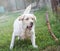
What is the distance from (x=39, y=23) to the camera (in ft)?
6.73

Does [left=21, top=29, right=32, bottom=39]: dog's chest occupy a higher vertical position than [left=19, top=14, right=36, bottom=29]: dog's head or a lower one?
lower

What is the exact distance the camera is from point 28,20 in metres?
1.94

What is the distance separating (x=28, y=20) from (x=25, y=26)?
64 millimetres

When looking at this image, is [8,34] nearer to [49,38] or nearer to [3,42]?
[3,42]

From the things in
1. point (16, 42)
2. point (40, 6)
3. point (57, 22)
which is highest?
point (40, 6)

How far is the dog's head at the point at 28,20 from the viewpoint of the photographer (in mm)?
1932

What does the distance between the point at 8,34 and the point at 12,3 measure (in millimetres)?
260

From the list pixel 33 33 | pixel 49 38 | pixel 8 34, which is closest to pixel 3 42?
pixel 8 34

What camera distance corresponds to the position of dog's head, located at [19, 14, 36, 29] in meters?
1.93

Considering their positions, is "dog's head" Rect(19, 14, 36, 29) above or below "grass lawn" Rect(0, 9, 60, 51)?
above

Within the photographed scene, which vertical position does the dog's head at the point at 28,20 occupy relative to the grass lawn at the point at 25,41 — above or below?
above

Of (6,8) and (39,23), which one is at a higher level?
(6,8)

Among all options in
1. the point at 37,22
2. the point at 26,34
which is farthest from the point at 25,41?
the point at 37,22

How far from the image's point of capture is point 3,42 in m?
2.01
